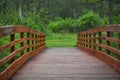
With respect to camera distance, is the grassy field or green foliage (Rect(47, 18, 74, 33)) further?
green foliage (Rect(47, 18, 74, 33))

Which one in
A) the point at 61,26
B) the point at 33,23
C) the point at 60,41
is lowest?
the point at 60,41

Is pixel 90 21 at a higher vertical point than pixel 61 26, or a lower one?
higher

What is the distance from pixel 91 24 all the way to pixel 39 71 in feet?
145

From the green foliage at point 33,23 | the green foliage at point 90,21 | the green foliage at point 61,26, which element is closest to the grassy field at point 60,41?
the green foliage at point 33,23

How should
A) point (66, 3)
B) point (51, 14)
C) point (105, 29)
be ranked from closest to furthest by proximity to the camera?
point (105, 29) → point (51, 14) → point (66, 3)

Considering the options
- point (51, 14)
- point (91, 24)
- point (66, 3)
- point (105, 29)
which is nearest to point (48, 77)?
point (105, 29)

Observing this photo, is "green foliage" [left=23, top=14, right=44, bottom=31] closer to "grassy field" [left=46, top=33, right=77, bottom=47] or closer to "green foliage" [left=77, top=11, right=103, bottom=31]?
"grassy field" [left=46, top=33, right=77, bottom=47]

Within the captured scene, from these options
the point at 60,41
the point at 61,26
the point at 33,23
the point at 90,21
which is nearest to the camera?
the point at 33,23

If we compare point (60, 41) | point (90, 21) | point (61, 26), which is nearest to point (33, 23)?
point (60, 41)

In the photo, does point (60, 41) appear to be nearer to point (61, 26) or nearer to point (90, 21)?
point (90, 21)

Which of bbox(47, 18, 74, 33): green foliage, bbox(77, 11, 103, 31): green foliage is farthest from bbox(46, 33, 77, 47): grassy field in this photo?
bbox(47, 18, 74, 33): green foliage

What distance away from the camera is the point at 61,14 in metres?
89.8

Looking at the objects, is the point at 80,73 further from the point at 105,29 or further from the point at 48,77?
the point at 105,29

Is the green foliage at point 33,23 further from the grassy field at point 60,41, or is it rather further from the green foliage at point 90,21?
the green foliage at point 90,21
